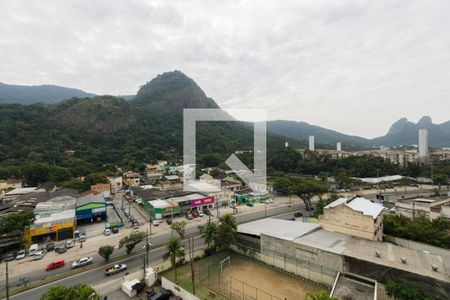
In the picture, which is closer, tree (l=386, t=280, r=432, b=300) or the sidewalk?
tree (l=386, t=280, r=432, b=300)

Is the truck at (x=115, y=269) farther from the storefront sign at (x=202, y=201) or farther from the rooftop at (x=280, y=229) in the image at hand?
the storefront sign at (x=202, y=201)

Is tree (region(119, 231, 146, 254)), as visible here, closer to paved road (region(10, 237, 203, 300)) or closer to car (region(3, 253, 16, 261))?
paved road (region(10, 237, 203, 300))

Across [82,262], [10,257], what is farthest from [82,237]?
[82,262]

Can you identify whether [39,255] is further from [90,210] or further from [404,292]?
[404,292]

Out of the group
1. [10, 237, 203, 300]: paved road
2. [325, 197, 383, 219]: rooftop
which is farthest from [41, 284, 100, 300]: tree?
[325, 197, 383, 219]: rooftop

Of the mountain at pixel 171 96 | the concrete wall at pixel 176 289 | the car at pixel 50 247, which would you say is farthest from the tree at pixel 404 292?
the mountain at pixel 171 96

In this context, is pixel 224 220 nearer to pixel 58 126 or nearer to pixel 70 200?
pixel 70 200
